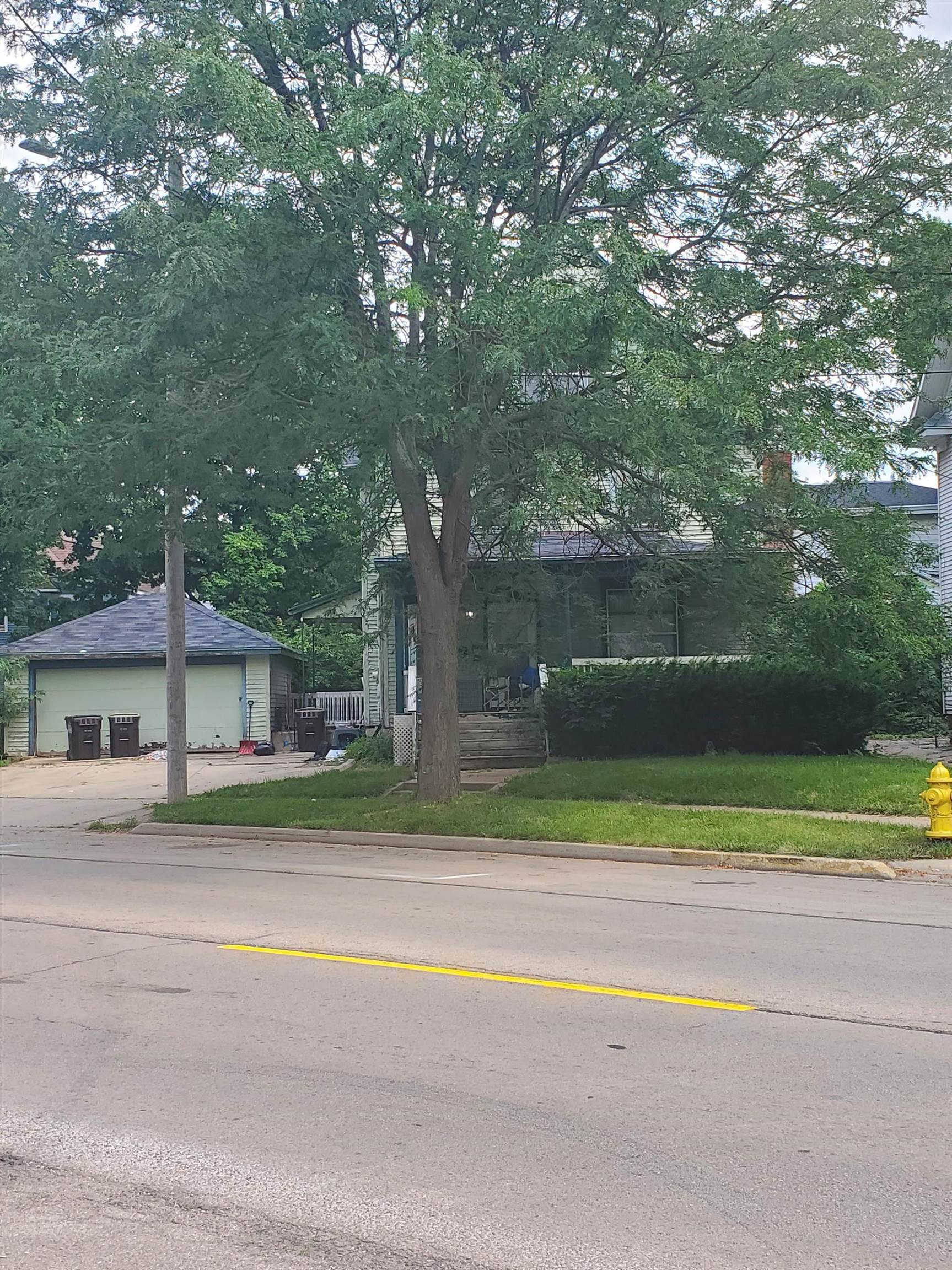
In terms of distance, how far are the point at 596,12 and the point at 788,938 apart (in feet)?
34.6

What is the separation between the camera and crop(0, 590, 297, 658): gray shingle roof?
33438 mm

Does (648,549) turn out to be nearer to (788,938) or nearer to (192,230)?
(192,230)

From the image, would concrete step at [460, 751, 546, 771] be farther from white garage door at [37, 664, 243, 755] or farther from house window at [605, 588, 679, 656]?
white garage door at [37, 664, 243, 755]

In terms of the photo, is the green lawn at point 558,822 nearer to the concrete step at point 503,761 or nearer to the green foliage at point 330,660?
the concrete step at point 503,761

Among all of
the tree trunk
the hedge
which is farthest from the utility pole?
the hedge

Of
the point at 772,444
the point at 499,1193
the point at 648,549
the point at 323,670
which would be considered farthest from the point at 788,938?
the point at 323,670

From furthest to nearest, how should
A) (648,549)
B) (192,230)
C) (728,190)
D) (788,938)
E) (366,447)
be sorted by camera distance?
(648,549), (366,447), (728,190), (192,230), (788,938)

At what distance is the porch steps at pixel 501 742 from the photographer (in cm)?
2259

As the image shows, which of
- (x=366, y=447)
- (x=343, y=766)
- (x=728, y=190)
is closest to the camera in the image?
(x=728, y=190)

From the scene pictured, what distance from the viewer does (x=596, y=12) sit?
13727 mm

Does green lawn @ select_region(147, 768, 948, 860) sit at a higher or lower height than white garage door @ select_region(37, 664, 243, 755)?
lower

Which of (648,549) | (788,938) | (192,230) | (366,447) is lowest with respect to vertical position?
(788,938)

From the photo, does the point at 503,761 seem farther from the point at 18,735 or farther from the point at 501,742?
the point at 18,735

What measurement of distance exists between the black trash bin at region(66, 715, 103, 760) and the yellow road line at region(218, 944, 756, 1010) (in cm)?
2350
